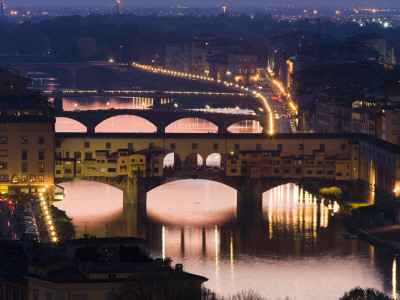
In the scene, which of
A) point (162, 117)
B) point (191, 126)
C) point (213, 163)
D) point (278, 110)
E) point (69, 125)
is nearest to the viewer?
point (213, 163)

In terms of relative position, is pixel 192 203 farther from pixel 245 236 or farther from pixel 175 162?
pixel 245 236

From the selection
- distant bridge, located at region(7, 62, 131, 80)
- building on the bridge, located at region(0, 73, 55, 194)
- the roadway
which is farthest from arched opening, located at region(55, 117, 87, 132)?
distant bridge, located at region(7, 62, 131, 80)

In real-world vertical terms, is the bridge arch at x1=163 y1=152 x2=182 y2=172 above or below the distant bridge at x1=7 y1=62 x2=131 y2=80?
below

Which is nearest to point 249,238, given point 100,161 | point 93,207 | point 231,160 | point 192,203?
point 192,203

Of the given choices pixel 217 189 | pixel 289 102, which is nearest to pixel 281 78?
pixel 289 102

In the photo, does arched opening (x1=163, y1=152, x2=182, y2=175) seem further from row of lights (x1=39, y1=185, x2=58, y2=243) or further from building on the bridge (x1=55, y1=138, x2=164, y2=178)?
row of lights (x1=39, y1=185, x2=58, y2=243)

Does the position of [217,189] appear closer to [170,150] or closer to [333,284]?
[170,150]

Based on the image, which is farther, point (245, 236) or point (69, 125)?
point (69, 125)
